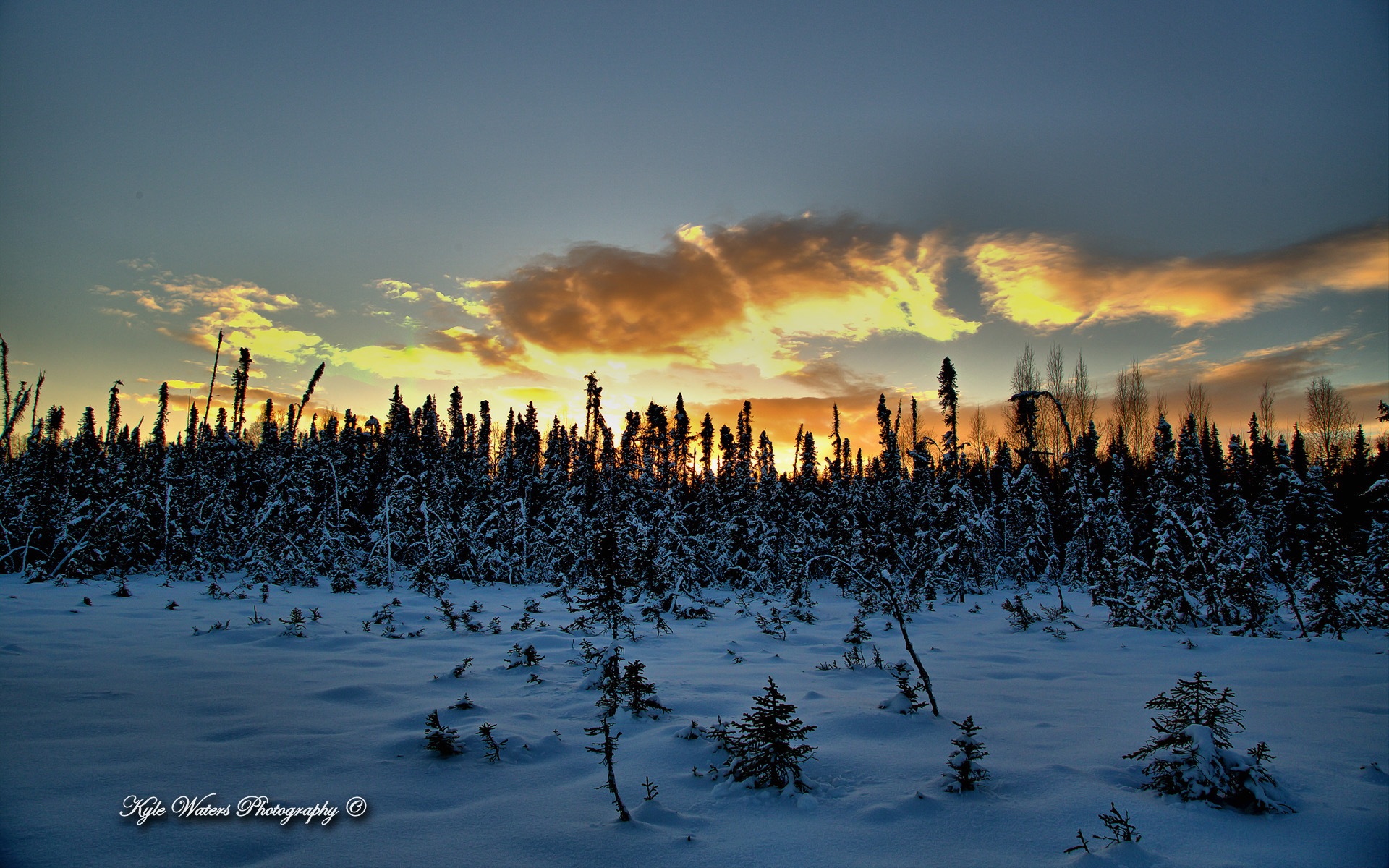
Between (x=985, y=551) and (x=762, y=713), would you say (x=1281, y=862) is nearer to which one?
(x=762, y=713)

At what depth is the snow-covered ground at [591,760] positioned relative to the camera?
12.5 feet

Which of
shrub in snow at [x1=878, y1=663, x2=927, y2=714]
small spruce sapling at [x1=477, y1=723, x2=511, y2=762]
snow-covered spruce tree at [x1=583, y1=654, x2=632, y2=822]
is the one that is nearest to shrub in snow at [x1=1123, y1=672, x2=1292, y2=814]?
shrub in snow at [x1=878, y1=663, x2=927, y2=714]

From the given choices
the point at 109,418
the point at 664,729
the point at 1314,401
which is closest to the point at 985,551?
the point at 664,729

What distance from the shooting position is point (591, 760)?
555 cm

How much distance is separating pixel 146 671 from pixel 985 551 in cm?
3125

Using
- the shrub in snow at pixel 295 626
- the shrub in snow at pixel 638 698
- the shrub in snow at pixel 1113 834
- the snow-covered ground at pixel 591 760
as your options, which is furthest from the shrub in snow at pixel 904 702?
the shrub in snow at pixel 295 626

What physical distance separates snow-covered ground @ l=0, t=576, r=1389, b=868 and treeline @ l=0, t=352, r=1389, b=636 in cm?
574

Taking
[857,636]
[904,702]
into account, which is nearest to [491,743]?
[904,702]

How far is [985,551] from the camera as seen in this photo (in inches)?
1150

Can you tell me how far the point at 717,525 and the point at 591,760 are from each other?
2660 centimetres

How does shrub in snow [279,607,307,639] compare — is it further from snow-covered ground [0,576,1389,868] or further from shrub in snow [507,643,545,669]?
shrub in snow [507,643,545,669]

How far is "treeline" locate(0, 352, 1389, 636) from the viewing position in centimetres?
1529

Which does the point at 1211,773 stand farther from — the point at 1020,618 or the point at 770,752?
the point at 1020,618

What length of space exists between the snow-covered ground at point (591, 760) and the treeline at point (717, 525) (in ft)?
18.8
